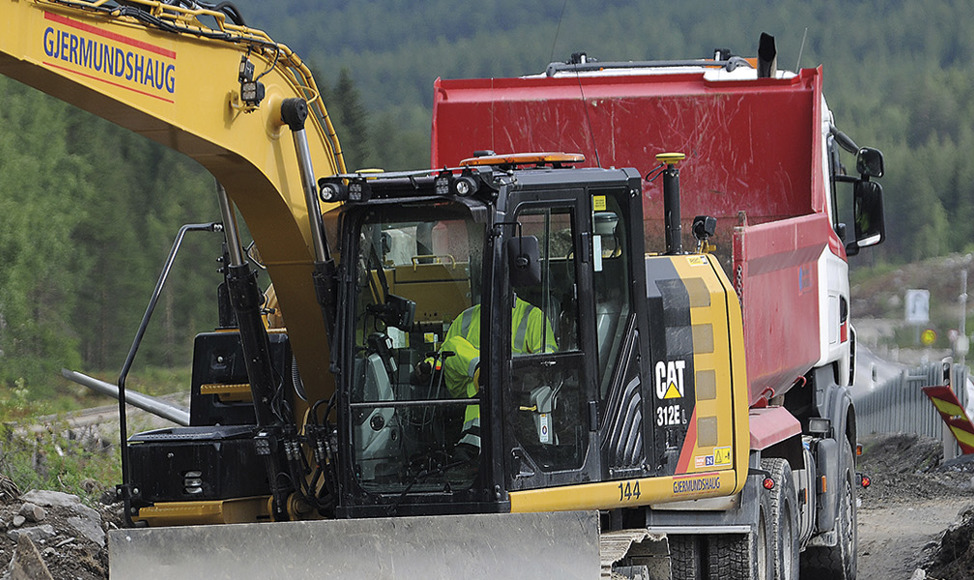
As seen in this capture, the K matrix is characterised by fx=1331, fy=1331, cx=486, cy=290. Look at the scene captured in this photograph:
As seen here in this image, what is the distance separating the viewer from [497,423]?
18.2 ft

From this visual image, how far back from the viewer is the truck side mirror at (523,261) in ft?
18.2

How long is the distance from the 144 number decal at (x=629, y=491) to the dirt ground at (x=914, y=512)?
138 inches

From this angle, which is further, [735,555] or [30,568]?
[30,568]

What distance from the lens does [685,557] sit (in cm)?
670

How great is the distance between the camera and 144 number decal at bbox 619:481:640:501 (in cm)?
591

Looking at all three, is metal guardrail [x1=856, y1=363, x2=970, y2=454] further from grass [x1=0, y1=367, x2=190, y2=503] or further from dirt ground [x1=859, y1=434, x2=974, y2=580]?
grass [x1=0, y1=367, x2=190, y2=503]

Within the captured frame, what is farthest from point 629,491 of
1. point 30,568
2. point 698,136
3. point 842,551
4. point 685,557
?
point 698,136

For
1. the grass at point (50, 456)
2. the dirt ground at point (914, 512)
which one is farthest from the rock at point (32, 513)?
the dirt ground at point (914, 512)

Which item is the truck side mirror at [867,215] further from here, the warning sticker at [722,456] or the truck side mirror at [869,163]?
the warning sticker at [722,456]

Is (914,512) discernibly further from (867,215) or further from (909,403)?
(909,403)

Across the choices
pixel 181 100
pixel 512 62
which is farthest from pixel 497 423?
pixel 512 62

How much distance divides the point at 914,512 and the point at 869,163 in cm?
462

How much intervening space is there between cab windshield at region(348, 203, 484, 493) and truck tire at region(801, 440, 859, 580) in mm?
4202

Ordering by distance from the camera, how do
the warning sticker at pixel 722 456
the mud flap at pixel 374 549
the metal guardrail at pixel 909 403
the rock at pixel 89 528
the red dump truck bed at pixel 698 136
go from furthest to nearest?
the metal guardrail at pixel 909 403 → the rock at pixel 89 528 → the red dump truck bed at pixel 698 136 → the warning sticker at pixel 722 456 → the mud flap at pixel 374 549
